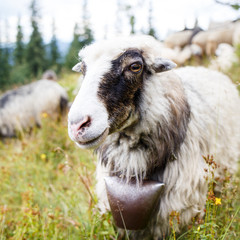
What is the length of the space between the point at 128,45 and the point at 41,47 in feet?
122

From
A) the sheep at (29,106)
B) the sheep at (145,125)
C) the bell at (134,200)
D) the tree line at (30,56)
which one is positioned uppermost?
the sheep at (145,125)

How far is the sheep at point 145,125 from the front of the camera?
5.10 feet

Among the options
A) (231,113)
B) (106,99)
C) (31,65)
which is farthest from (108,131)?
(31,65)

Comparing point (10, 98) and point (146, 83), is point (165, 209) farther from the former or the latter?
point (10, 98)

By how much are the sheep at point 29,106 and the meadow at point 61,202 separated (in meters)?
1.35

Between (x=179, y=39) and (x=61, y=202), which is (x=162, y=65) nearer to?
(x=61, y=202)

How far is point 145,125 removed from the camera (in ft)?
6.14

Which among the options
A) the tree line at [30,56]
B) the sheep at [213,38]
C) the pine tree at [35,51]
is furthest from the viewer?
the pine tree at [35,51]

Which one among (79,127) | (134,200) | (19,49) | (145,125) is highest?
(79,127)

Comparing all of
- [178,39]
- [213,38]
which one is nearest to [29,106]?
[178,39]

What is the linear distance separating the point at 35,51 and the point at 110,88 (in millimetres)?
36410

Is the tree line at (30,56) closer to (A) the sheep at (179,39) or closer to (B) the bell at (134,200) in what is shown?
(A) the sheep at (179,39)

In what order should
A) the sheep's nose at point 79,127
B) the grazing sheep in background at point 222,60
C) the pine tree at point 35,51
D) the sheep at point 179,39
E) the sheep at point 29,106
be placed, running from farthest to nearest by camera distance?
1. the pine tree at point 35,51
2. the sheep at point 179,39
3. the sheep at point 29,106
4. the grazing sheep in background at point 222,60
5. the sheep's nose at point 79,127

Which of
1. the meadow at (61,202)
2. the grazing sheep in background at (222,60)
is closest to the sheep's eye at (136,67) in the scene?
the meadow at (61,202)
